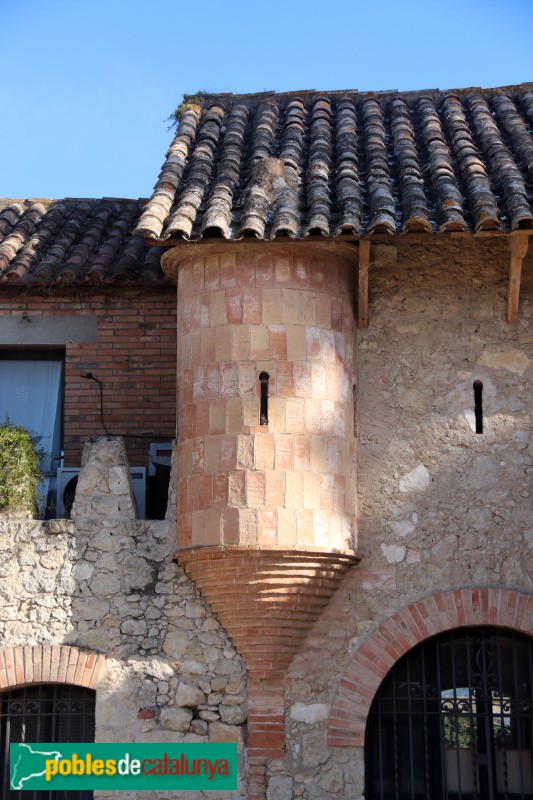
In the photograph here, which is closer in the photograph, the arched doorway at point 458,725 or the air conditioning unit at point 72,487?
the arched doorway at point 458,725

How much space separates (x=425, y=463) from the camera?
10.6 metres

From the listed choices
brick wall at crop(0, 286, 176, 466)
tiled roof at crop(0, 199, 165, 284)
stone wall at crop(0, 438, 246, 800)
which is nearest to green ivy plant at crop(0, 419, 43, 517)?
stone wall at crop(0, 438, 246, 800)

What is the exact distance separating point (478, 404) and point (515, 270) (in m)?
1.22

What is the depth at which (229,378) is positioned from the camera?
10.3 meters

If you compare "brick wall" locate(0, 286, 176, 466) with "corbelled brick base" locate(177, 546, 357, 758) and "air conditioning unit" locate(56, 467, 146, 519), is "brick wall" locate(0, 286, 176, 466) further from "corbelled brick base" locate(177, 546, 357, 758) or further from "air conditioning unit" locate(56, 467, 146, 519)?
"corbelled brick base" locate(177, 546, 357, 758)

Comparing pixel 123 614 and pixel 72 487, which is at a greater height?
pixel 72 487

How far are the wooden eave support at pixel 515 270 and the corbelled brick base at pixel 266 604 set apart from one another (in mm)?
2645

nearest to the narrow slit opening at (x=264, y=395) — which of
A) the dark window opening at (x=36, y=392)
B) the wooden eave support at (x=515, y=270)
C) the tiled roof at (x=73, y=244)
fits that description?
the tiled roof at (x=73, y=244)

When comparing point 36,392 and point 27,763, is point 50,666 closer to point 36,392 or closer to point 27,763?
point 27,763

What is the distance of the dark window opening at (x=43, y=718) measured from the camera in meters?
10.4

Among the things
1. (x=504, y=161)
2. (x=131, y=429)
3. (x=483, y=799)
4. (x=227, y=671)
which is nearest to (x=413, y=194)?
(x=504, y=161)

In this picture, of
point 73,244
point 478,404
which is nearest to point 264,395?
point 478,404

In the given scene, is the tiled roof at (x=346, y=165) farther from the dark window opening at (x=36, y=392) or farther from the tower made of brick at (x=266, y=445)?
the dark window opening at (x=36, y=392)

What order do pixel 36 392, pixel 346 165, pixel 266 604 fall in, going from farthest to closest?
pixel 36 392, pixel 346 165, pixel 266 604
